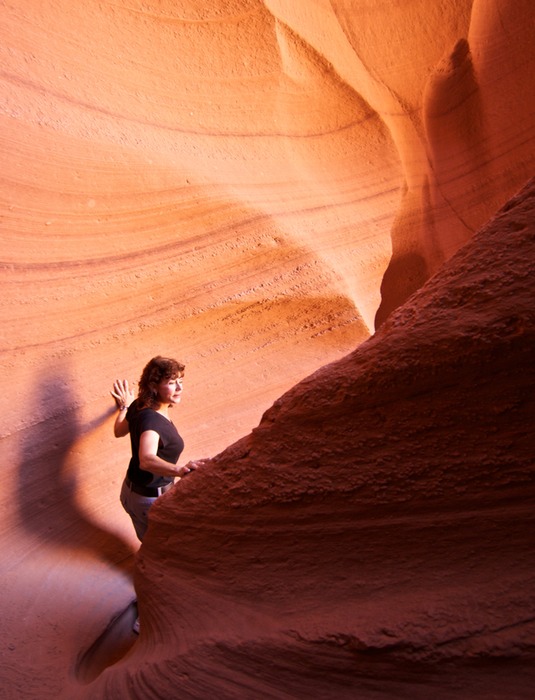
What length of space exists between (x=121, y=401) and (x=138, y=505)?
488 mm

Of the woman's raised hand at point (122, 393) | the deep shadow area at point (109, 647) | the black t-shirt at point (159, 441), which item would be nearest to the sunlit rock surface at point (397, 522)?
the deep shadow area at point (109, 647)

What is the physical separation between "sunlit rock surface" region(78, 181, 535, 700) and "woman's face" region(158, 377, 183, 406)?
898 mm

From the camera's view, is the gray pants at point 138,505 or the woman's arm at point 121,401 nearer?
the gray pants at point 138,505

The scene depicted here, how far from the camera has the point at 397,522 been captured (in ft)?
3.84

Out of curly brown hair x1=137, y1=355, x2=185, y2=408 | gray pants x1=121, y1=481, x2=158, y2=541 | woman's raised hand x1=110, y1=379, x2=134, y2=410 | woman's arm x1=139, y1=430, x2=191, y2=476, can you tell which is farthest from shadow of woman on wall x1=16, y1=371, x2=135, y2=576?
woman's arm x1=139, y1=430, x2=191, y2=476

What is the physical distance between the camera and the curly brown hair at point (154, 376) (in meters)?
2.21

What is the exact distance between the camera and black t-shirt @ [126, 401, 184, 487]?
2.15 m

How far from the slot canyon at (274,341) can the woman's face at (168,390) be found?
442 millimetres

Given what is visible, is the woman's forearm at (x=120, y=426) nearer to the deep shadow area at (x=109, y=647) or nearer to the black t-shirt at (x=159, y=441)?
the black t-shirt at (x=159, y=441)

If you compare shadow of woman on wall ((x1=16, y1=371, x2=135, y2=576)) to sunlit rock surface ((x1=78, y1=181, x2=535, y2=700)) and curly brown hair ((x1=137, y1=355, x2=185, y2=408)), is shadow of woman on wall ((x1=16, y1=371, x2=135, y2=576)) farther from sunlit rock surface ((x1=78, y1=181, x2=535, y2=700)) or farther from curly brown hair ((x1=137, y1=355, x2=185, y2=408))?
sunlit rock surface ((x1=78, y1=181, x2=535, y2=700))

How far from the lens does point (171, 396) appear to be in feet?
7.40

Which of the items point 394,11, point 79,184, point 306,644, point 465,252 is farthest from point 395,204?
point 306,644

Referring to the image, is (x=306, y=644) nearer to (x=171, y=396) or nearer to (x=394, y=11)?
(x=171, y=396)

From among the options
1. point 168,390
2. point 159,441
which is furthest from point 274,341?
point 159,441
